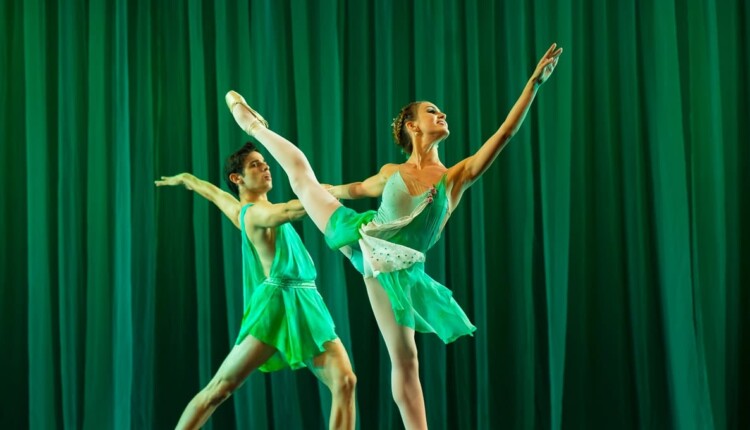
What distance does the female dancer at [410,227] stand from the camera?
3045 millimetres

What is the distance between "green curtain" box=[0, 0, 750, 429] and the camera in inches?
177

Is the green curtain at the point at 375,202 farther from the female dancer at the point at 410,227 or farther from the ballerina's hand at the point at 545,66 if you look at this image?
the ballerina's hand at the point at 545,66

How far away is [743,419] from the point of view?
460 cm

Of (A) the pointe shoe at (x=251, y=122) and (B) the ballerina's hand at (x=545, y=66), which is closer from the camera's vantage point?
(B) the ballerina's hand at (x=545, y=66)

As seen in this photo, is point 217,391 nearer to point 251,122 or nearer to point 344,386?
point 344,386

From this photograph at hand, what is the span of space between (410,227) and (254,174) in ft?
2.39

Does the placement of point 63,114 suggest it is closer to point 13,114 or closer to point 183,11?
point 13,114

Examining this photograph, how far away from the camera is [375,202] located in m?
4.63

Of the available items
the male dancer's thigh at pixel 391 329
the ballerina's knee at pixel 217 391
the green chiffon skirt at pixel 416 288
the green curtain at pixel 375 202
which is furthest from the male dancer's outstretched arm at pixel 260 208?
the green curtain at pixel 375 202

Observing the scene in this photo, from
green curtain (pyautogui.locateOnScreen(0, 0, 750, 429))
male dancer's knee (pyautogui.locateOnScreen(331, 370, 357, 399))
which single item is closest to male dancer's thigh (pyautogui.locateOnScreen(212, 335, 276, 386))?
male dancer's knee (pyautogui.locateOnScreen(331, 370, 357, 399))

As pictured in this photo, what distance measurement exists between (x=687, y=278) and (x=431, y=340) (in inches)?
47.1

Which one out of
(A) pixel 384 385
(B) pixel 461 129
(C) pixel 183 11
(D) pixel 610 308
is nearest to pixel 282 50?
(C) pixel 183 11

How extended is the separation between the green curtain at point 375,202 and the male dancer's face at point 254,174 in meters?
0.98

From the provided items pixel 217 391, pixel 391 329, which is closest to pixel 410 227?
pixel 391 329
